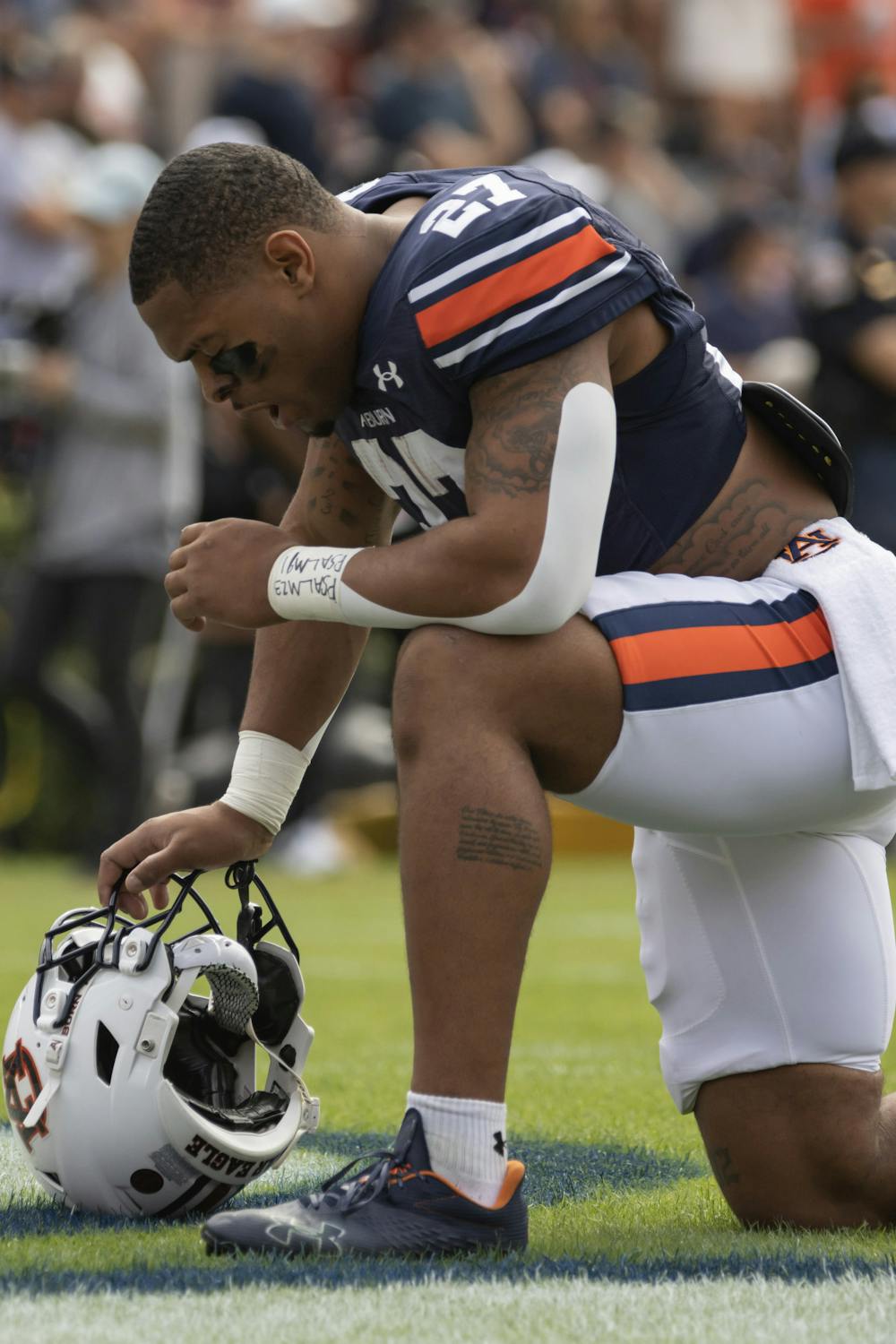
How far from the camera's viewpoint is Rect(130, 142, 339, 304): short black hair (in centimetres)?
264

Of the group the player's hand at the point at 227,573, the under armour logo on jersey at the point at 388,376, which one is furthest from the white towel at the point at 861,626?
the player's hand at the point at 227,573

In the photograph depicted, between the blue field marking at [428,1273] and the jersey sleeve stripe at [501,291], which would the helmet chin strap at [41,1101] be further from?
the jersey sleeve stripe at [501,291]

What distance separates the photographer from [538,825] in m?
2.50

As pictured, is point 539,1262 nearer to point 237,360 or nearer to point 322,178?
point 237,360

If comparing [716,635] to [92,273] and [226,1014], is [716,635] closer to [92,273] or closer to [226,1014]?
[226,1014]

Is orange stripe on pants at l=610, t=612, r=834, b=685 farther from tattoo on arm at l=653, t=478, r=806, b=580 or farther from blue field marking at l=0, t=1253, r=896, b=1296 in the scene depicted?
blue field marking at l=0, t=1253, r=896, b=1296

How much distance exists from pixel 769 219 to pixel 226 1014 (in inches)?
403

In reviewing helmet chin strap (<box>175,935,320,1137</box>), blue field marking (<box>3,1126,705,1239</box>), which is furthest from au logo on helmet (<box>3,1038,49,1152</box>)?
helmet chin strap (<box>175,935,320,1137</box>)

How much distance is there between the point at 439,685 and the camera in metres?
2.51

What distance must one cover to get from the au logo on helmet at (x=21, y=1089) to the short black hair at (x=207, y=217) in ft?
3.33

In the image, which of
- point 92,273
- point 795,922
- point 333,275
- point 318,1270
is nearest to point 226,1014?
point 318,1270

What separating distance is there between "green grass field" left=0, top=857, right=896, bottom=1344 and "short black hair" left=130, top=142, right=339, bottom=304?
1.21 metres

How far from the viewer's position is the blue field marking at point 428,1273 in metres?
2.32

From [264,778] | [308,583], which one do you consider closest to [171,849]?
[264,778]
